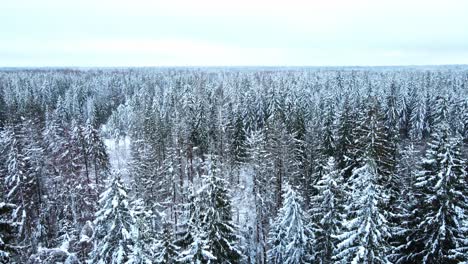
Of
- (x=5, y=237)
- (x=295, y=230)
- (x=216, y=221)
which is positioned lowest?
(x=295, y=230)

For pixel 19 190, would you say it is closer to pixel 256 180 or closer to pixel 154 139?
Result: pixel 154 139

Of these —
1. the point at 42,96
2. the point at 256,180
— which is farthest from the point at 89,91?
the point at 256,180

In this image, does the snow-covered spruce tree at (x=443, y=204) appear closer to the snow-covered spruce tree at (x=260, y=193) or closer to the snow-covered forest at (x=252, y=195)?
the snow-covered forest at (x=252, y=195)

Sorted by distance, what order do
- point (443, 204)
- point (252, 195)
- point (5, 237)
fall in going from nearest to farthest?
point (5, 237), point (443, 204), point (252, 195)

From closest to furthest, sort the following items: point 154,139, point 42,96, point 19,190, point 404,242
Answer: point 404,242 → point 19,190 → point 154,139 → point 42,96

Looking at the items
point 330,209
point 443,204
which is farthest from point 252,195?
point 443,204

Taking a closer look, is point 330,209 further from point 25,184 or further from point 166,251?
point 25,184
